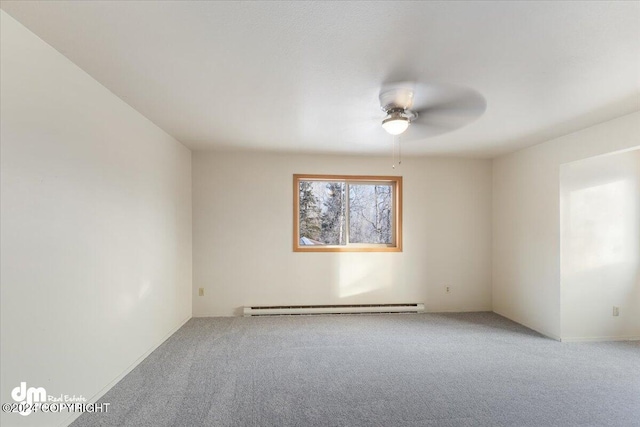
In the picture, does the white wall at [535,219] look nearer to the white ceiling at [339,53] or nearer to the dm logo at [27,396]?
the white ceiling at [339,53]

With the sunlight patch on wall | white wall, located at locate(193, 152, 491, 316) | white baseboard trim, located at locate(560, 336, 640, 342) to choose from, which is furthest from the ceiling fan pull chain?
white baseboard trim, located at locate(560, 336, 640, 342)

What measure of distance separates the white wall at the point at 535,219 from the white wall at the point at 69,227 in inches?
177

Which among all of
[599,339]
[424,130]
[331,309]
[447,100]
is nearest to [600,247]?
[599,339]

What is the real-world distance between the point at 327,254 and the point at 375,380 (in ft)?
7.23

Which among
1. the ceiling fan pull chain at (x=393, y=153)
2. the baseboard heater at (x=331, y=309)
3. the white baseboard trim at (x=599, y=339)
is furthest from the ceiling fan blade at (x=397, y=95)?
the white baseboard trim at (x=599, y=339)

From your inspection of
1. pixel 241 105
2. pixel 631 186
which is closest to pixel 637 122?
pixel 631 186

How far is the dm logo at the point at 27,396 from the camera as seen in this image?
165 centimetres

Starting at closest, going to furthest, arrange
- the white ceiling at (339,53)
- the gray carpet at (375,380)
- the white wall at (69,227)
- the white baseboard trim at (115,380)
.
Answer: the white ceiling at (339,53)
the white wall at (69,227)
the white baseboard trim at (115,380)
the gray carpet at (375,380)

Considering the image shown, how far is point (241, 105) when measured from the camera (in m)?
2.70

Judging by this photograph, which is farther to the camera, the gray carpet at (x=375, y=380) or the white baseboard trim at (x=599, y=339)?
the white baseboard trim at (x=599, y=339)

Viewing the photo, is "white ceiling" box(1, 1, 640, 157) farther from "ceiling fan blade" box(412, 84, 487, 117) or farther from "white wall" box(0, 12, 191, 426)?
"white wall" box(0, 12, 191, 426)

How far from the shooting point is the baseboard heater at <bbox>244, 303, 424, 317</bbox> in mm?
4496

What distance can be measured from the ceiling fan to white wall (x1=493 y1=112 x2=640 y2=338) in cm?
139

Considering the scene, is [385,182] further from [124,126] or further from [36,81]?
[36,81]
